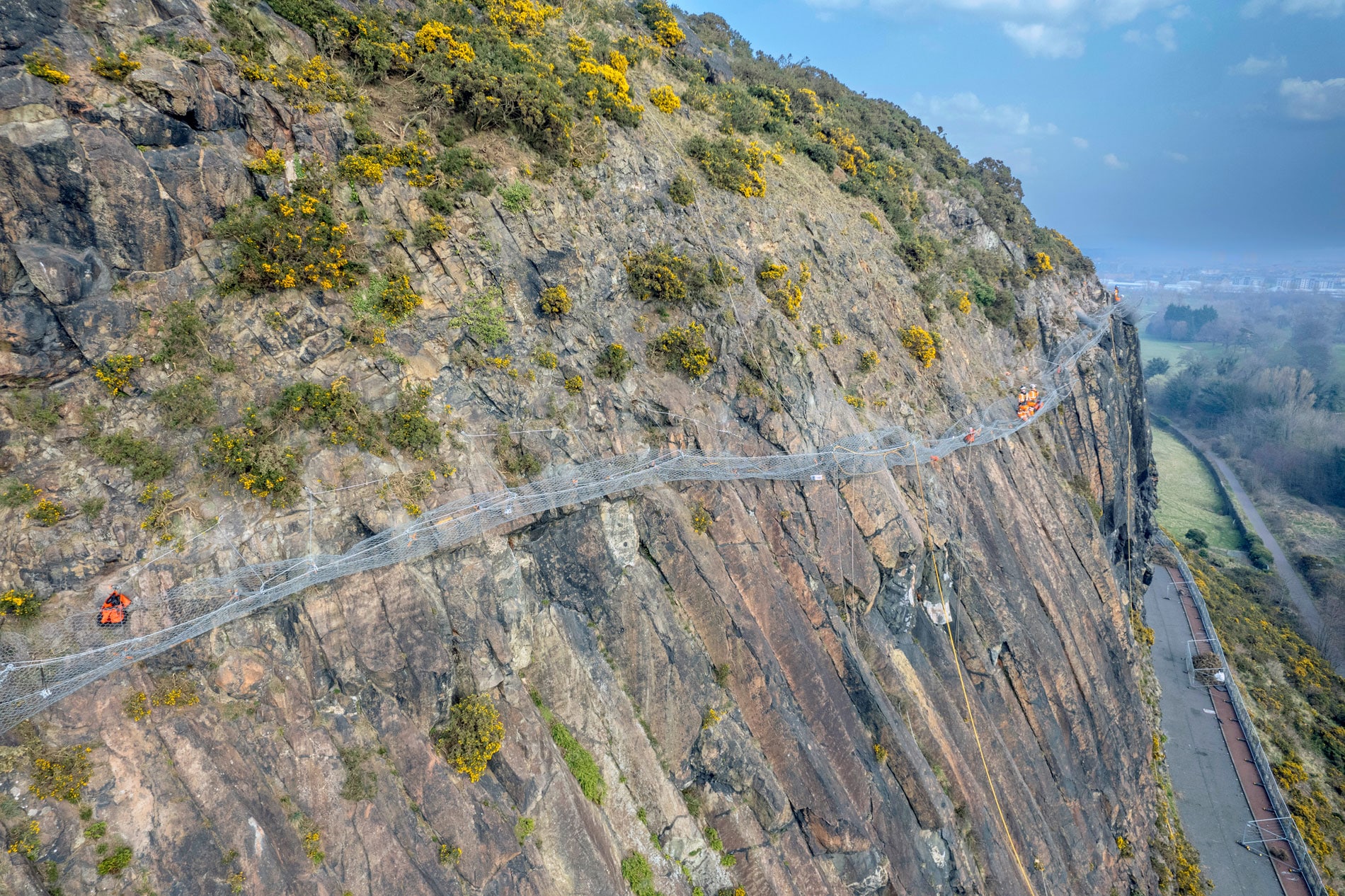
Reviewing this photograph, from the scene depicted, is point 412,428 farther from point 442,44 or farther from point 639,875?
point 442,44

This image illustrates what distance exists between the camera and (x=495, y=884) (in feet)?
37.6

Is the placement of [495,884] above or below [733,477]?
below

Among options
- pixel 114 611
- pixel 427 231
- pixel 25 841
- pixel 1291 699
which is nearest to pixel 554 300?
pixel 427 231

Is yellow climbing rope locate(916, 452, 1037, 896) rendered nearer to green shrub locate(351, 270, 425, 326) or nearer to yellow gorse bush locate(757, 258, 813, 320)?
yellow gorse bush locate(757, 258, 813, 320)

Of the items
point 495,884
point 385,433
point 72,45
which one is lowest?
point 495,884

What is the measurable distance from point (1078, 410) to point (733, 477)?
26.1m

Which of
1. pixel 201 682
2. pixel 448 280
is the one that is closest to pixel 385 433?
pixel 448 280

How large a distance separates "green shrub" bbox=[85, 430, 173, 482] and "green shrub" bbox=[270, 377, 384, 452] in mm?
2148

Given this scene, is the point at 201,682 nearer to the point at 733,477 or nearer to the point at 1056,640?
the point at 733,477

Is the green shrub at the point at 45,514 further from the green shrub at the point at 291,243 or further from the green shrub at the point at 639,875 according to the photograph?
the green shrub at the point at 639,875

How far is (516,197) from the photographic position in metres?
16.8

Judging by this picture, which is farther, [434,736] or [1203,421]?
[1203,421]

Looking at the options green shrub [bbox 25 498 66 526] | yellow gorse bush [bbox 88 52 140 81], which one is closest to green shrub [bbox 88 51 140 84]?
yellow gorse bush [bbox 88 52 140 81]

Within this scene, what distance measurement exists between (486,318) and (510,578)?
713 cm
